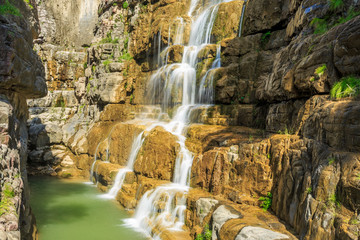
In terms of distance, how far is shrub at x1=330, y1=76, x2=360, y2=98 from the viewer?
17.4 ft

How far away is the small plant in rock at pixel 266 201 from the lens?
7.15 metres

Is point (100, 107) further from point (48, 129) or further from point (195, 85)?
point (195, 85)

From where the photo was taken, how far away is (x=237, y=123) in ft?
40.4

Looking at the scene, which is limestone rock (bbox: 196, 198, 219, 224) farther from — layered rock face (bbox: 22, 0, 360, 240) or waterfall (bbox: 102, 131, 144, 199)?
waterfall (bbox: 102, 131, 144, 199)

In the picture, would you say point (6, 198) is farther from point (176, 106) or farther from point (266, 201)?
point (176, 106)

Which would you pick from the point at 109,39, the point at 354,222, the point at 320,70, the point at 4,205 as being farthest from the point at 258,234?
the point at 109,39

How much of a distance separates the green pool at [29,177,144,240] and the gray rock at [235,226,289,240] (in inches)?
177

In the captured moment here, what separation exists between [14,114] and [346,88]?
8.62 m

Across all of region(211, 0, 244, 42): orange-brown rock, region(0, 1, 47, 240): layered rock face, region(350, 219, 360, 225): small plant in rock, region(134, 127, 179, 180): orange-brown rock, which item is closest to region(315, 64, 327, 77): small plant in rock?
region(350, 219, 360, 225): small plant in rock

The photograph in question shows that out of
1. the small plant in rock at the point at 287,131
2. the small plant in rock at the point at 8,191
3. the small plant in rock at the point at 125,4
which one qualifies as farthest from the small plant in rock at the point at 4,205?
the small plant in rock at the point at 125,4

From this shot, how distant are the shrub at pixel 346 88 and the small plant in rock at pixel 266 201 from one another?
3.26 m

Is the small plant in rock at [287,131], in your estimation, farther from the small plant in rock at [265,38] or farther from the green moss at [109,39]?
the green moss at [109,39]

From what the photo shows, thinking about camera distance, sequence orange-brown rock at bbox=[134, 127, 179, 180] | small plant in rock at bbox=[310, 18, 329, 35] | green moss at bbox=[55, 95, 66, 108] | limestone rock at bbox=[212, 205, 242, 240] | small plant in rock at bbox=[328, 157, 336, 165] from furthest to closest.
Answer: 1. green moss at bbox=[55, 95, 66, 108]
2. orange-brown rock at bbox=[134, 127, 179, 180]
3. small plant in rock at bbox=[310, 18, 329, 35]
4. limestone rock at bbox=[212, 205, 242, 240]
5. small plant in rock at bbox=[328, 157, 336, 165]

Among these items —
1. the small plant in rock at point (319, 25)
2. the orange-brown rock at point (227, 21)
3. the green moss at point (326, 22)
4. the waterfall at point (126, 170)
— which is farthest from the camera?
the orange-brown rock at point (227, 21)
